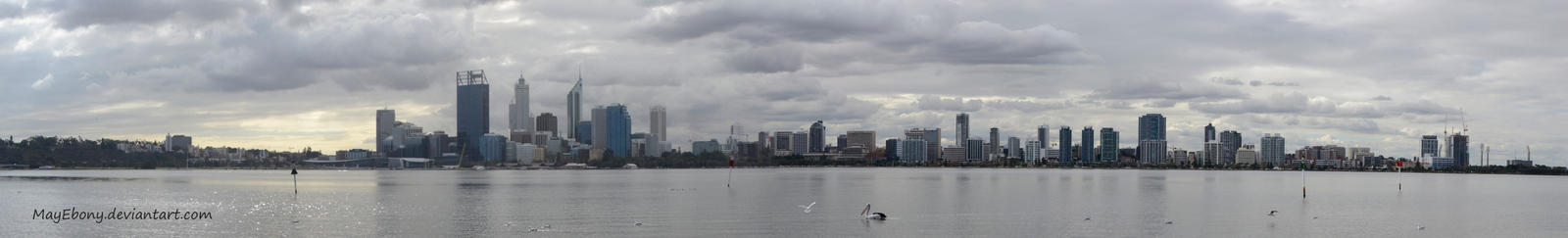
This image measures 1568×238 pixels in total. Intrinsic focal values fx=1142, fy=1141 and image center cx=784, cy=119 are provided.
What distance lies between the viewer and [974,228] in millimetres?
63281

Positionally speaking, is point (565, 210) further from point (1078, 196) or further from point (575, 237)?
point (1078, 196)

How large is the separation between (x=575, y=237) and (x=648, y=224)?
851cm

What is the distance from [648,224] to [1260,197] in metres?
71.5

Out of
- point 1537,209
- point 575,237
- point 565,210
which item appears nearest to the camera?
point 575,237

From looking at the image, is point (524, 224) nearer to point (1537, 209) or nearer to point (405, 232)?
point (405, 232)

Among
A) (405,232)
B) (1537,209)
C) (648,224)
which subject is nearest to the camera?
(405,232)

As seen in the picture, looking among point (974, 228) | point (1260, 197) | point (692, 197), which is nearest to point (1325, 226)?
point (974, 228)

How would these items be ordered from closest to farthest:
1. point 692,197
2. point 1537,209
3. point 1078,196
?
1. point 1537,209
2. point 692,197
3. point 1078,196

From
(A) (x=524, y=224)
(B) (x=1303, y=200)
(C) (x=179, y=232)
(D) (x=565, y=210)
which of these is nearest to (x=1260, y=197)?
(B) (x=1303, y=200)

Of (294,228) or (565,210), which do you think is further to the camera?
(565,210)

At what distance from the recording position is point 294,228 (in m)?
62.9

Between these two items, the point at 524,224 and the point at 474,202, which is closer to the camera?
the point at 524,224

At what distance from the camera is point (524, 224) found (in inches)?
2564

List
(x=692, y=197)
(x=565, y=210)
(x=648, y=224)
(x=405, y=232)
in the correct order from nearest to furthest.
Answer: (x=405, y=232)
(x=648, y=224)
(x=565, y=210)
(x=692, y=197)
